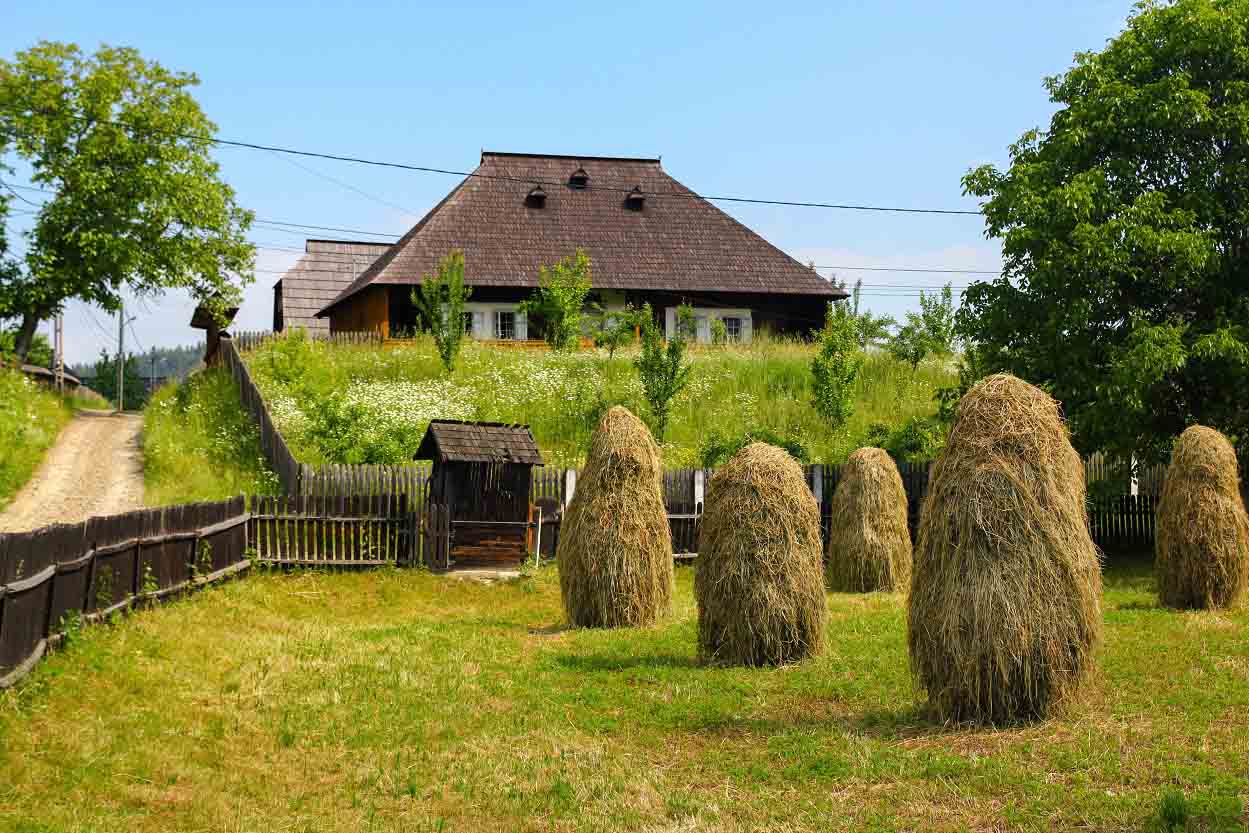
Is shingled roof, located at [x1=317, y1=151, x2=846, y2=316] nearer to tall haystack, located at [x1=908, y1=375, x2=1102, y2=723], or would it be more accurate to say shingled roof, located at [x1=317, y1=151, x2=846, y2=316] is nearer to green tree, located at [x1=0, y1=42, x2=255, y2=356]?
green tree, located at [x1=0, y1=42, x2=255, y2=356]

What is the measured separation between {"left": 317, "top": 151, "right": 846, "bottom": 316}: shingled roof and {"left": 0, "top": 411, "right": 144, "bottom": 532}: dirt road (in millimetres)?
10307

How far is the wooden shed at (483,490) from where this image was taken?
72.0 ft

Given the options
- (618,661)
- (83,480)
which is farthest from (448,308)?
(618,661)

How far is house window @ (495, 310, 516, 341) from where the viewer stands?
41.2 metres

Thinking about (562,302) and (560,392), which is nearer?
(560,392)

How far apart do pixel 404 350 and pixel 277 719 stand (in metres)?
26.9

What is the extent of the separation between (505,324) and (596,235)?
17.4ft

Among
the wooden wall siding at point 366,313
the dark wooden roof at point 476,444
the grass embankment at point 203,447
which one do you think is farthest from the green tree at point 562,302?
the dark wooden roof at point 476,444

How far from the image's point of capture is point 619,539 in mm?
15016

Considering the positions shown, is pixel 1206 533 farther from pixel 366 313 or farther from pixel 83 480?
pixel 366 313

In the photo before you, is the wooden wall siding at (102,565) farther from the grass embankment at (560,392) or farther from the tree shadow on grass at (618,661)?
the grass embankment at (560,392)

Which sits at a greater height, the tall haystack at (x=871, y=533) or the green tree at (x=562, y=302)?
the green tree at (x=562, y=302)

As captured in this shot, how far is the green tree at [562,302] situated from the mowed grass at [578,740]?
2512 centimetres

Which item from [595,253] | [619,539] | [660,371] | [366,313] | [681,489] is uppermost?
[595,253]
